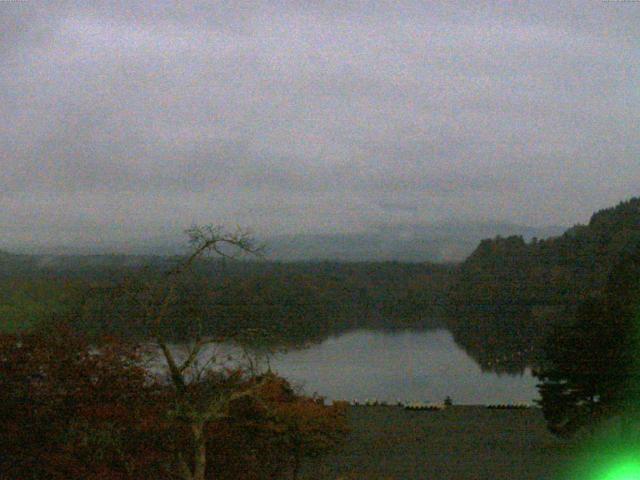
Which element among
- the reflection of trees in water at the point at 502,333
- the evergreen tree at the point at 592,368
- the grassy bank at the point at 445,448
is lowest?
the reflection of trees in water at the point at 502,333

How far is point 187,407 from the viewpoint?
6.25 meters

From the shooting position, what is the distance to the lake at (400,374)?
3122 cm

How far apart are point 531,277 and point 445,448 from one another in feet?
237

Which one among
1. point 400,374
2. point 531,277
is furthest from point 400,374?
point 531,277

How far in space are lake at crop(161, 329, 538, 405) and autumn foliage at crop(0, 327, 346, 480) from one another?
15615 millimetres

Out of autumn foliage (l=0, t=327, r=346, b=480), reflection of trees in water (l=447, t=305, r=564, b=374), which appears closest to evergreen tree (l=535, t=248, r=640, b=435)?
autumn foliage (l=0, t=327, r=346, b=480)

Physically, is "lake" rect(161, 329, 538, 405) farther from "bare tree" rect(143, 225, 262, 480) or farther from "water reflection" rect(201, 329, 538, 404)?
"bare tree" rect(143, 225, 262, 480)

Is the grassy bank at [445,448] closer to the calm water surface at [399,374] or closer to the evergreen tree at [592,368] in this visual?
the evergreen tree at [592,368]

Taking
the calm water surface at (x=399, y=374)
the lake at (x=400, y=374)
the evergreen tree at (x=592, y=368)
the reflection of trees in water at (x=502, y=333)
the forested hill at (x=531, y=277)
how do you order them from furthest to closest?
the forested hill at (x=531, y=277), the reflection of trees in water at (x=502, y=333), the calm water surface at (x=399, y=374), the lake at (x=400, y=374), the evergreen tree at (x=592, y=368)

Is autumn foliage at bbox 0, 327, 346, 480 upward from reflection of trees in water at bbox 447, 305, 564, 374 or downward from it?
upward

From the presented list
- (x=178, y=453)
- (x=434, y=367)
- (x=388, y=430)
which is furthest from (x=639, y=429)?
(x=434, y=367)

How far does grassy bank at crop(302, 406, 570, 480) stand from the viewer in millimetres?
13172

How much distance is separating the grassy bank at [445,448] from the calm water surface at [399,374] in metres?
4.15

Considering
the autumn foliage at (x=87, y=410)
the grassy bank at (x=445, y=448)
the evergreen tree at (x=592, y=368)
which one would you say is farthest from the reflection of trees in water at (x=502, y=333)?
the autumn foliage at (x=87, y=410)
